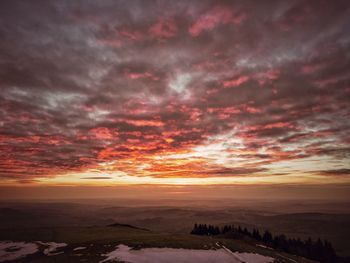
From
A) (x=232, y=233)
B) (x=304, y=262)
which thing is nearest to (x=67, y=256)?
(x=304, y=262)

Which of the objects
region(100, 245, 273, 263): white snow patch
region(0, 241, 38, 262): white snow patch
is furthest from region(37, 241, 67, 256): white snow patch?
region(100, 245, 273, 263): white snow patch

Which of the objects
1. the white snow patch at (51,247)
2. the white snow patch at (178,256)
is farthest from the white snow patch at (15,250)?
the white snow patch at (178,256)

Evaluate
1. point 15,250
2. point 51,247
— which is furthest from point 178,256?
point 15,250

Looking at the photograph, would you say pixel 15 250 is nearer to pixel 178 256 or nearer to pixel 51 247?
pixel 51 247

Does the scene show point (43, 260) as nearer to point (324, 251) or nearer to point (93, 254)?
point (93, 254)

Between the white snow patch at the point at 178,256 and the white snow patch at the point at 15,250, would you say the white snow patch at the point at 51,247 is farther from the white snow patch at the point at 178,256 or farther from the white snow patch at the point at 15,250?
the white snow patch at the point at 178,256

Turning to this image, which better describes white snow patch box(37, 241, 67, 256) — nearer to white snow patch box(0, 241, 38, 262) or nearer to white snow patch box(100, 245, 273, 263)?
white snow patch box(0, 241, 38, 262)
